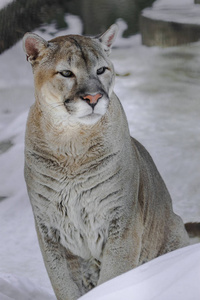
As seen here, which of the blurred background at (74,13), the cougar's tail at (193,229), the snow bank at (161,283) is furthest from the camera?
the blurred background at (74,13)

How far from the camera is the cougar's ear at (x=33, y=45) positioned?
8.59 feet

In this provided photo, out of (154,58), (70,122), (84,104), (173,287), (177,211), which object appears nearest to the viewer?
(173,287)

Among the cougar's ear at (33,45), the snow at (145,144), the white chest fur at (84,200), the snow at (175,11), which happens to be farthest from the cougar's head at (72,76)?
the snow at (175,11)

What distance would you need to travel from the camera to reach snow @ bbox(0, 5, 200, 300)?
131 cm

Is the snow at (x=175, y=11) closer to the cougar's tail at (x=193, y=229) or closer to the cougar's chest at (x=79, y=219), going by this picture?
the cougar's tail at (x=193, y=229)

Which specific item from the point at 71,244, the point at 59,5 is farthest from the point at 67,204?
the point at 59,5

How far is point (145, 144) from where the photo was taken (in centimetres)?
500

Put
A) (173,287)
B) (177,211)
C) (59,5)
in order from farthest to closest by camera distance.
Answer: (59,5) → (177,211) → (173,287)

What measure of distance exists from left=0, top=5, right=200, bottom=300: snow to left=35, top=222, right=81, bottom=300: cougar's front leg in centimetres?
31

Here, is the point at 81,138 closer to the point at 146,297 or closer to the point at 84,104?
the point at 84,104

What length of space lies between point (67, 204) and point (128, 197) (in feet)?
0.91

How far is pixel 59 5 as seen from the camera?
784 cm

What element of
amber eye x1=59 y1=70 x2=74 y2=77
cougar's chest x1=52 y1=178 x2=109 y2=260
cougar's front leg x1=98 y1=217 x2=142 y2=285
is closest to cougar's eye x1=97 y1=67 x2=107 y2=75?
amber eye x1=59 y1=70 x2=74 y2=77

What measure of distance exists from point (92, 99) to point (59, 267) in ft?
2.88
